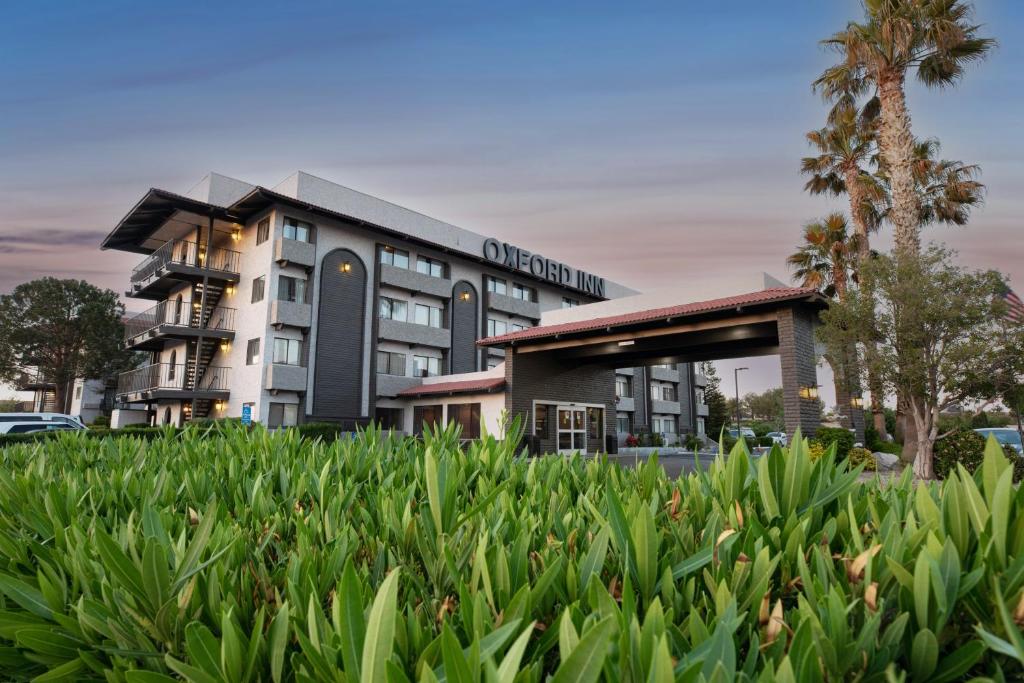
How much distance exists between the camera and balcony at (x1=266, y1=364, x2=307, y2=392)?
89.8 ft

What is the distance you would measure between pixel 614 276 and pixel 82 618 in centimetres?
5293

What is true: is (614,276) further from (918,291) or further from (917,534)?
(917,534)

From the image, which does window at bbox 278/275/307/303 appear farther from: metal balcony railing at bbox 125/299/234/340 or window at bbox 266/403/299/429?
window at bbox 266/403/299/429

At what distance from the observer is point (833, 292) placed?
3077 cm

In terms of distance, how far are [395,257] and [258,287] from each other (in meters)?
8.55

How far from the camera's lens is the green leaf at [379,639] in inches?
31.8

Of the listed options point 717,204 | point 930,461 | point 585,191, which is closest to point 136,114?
point 585,191

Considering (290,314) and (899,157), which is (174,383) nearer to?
(290,314)

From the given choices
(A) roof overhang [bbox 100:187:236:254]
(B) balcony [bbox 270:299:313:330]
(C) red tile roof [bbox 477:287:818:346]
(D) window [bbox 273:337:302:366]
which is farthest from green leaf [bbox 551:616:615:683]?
(A) roof overhang [bbox 100:187:236:254]

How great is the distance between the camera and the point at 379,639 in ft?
2.70

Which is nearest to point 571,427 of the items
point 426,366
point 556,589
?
point 426,366

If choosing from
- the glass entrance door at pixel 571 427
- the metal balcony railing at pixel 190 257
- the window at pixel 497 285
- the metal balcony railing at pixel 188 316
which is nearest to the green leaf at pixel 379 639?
the glass entrance door at pixel 571 427

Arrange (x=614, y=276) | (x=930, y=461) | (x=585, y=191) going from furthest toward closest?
(x=614, y=276) < (x=585, y=191) < (x=930, y=461)

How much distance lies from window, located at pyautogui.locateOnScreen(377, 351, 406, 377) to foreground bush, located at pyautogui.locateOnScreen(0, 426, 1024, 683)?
102 feet
